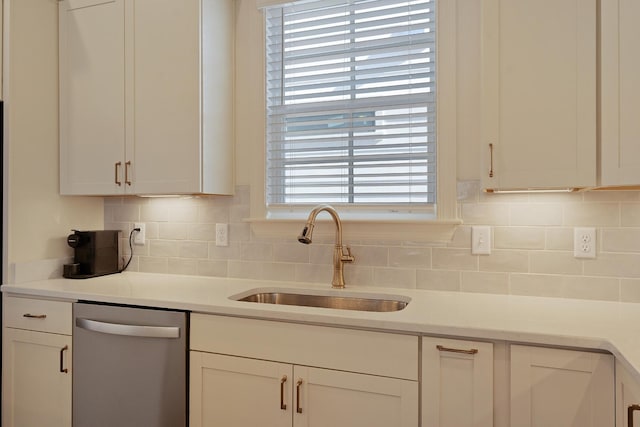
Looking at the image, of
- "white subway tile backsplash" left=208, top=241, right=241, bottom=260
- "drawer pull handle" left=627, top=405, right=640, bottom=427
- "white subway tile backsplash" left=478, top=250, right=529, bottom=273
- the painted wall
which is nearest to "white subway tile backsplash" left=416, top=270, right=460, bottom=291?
"white subway tile backsplash" left=478, top=250, right=529, bottom=273

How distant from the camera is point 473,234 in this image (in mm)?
1881

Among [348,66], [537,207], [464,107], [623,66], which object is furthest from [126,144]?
[623,66]

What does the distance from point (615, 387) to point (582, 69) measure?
3.42 ft

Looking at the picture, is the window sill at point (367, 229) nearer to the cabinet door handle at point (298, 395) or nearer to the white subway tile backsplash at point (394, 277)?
the white subway tile backsplash at point (394, 277)

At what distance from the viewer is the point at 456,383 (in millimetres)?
1353

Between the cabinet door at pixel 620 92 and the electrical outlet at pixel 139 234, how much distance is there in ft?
7.53

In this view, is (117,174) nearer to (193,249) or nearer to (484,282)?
(193,249)

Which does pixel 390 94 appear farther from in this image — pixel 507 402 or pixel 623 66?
pixel 507 402

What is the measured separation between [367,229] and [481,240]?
0.52 m

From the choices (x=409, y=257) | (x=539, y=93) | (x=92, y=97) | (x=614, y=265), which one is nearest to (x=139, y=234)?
(x=92, y=97)

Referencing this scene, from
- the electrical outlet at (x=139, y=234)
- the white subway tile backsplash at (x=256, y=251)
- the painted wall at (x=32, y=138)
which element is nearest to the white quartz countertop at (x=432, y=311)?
the white subway tile backsplash at (x=256, y=251)

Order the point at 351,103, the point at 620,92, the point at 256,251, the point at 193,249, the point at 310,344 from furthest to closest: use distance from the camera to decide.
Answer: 1. the point at 193,249
2. the point at 256,251
3. the point at 351,103
4. the point at 310,344
5. the point at 620,92

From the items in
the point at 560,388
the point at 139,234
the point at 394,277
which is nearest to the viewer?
the point at 560,388

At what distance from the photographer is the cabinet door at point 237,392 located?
1.54 meters
